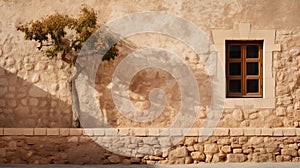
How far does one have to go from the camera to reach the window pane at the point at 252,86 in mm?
8828

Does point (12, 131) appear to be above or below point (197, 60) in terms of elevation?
below

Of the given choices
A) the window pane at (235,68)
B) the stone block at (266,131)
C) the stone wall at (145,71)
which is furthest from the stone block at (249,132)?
the window pane at (235,68)

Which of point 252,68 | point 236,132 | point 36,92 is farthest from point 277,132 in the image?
point 36,92

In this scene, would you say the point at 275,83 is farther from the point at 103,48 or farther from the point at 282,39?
the point at 103,48

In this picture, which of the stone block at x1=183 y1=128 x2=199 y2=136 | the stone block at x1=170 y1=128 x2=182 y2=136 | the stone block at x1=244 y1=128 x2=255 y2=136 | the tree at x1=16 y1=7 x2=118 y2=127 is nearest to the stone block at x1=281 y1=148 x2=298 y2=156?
the stone block at x1=244 y1=128 x2=255 y2=136

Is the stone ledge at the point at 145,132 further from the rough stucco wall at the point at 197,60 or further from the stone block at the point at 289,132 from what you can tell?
the rough stucco wall at the point at 197,60

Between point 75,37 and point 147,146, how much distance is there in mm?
2485

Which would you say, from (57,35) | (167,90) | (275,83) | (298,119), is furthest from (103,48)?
(298,119)

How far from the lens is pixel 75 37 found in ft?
27.9

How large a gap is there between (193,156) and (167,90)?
4.62ft

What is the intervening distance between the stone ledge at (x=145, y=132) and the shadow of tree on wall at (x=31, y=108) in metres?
0.74

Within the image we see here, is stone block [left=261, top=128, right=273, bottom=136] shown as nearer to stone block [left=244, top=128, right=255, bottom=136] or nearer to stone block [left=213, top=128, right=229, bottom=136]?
stone block [left=244, top=128, right=255, bottom=136]

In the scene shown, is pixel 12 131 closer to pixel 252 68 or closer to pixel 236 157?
pixel 236 157

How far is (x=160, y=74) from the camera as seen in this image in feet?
28.5
